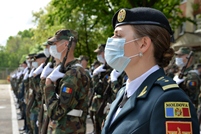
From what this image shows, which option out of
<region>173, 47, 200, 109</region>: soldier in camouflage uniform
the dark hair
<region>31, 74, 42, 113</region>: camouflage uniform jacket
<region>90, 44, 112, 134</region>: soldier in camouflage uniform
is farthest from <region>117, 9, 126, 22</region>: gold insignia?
<region>90, 44, 112, 134</region>: soldier in camouflage uniform

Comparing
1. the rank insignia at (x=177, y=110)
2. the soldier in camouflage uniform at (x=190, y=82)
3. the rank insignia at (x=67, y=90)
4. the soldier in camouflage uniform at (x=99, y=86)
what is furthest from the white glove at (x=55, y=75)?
the soldier in camouflage uniform at (x=99, y=86)

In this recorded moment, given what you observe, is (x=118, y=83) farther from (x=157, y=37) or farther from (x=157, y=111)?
(x=157, y=111)

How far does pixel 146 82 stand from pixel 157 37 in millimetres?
278

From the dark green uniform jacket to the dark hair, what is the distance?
116 millimetres

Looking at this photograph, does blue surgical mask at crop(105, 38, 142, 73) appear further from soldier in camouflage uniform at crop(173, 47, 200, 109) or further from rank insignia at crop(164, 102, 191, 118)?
soldier in camouflage uniform at crop(173, 47, 200, 109)

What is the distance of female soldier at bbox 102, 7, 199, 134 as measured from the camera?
1550 mm

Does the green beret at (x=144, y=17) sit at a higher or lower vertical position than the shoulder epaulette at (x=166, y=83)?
higher

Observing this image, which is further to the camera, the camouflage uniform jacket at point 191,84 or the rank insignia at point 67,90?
the camouflage uniform jacket at point 191,84

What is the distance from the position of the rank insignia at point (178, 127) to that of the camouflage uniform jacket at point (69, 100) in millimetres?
2053

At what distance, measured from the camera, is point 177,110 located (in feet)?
5.04

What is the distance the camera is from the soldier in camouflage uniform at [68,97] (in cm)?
348

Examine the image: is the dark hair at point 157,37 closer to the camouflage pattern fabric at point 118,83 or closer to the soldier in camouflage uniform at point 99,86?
the camouflage pattern fabric at point 118,83

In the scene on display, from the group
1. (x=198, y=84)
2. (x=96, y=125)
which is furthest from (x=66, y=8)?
(x=198, y=84)

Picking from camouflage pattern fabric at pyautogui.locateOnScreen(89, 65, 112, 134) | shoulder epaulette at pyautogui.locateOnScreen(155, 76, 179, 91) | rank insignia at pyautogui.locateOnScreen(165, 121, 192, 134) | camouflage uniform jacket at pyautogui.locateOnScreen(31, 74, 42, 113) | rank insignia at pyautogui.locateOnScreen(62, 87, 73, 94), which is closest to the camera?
rank insignia at pyautogui.locateOnScreen(165, 121, 192, 134)
